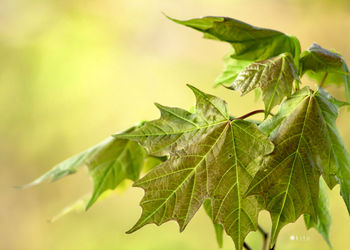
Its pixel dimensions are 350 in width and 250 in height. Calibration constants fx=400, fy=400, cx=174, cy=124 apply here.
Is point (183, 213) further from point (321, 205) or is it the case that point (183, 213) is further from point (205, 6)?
point (205, 6)

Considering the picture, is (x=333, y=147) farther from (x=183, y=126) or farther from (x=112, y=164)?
A: (x=112, y=164)

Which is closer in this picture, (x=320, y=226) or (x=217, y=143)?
(x=217, y=143)

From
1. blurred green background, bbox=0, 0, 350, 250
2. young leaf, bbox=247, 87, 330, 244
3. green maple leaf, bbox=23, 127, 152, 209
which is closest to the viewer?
young leaf, bbox=247, 87, 330, 244

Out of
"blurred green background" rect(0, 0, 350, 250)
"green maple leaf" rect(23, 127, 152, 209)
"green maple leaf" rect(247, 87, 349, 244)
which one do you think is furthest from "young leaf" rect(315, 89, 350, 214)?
"blurred green background" rect(0, 0, 350, 250)

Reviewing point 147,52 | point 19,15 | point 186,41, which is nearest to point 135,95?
point 147,52

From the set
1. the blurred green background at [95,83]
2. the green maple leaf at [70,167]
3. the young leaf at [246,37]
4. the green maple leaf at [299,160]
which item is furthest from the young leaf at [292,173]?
the blurred green background at [95,83]

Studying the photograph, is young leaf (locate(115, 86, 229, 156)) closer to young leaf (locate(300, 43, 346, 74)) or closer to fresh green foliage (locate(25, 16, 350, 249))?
fresh green foliage (locate(25, 16, 350, 249))
